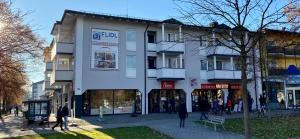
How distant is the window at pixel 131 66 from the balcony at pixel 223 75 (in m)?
8.54

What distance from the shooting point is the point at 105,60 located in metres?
29.7

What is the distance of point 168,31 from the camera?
1305 inches

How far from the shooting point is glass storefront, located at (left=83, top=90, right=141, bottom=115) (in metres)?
29.4

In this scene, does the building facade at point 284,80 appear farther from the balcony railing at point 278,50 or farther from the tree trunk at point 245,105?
the tree trunk at point 245,105

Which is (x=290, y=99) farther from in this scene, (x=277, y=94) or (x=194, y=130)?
(x=194, y=130)

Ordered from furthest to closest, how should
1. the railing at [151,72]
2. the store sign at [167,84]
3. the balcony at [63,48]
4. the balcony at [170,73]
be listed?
the store sign at [167,84] < the railing at [151,72] < the balcony at [63,48] < the balcony at [170,73]

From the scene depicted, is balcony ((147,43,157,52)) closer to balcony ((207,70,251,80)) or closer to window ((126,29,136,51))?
window ((126,29,136,51))

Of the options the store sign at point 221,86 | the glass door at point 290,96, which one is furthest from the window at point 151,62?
the glass door at point 290,96

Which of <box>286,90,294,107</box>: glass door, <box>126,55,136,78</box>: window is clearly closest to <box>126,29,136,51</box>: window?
<box>126,55,136,78</box>: window

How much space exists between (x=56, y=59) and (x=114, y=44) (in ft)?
21.6

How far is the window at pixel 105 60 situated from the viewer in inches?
1156

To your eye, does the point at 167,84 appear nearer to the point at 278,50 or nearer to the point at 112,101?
the point at 112,101

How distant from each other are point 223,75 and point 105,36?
13199 millimetres

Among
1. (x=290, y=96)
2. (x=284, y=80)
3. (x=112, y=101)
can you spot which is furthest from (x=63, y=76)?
(x=290, y=96)
